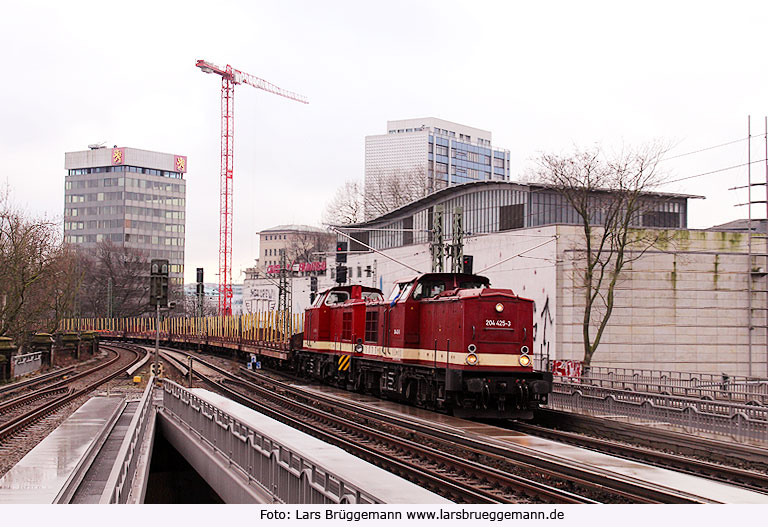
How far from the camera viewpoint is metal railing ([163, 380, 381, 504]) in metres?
8.88

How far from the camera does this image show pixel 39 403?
2938 centimetres

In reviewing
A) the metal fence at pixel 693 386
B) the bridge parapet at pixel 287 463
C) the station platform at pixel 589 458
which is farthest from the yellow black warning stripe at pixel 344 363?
the bridge parapet at pixel 287 463

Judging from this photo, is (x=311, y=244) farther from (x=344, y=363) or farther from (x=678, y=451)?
(x=678, y=451)

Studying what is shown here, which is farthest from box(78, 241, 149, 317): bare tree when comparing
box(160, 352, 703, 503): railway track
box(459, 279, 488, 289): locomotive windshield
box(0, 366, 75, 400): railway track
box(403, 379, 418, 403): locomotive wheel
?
box(160, 352, 703, 503): railway track

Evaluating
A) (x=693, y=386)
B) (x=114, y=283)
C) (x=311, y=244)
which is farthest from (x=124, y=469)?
(x=311, y=244)

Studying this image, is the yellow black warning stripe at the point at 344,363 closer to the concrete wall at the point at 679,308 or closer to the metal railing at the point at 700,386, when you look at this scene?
the metal railing at the point at 700,386

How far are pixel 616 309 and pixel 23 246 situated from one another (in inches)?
1301

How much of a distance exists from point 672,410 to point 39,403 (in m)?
22.2

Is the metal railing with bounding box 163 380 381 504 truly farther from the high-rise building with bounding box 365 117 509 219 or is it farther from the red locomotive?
the high-rise building with bounding box 365 117 509 219

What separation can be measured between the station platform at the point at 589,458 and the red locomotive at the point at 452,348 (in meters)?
0.93

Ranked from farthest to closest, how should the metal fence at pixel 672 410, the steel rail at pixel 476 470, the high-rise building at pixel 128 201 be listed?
the high-rise building at pixel 128 201, the metal fence at pixel 672 410, the steel rail at pixel 476 470

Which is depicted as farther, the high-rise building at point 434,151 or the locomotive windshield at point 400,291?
the high-rise building at point 434,151

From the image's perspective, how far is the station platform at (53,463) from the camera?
437 inches

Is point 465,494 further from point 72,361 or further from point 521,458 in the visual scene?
point 72,361
